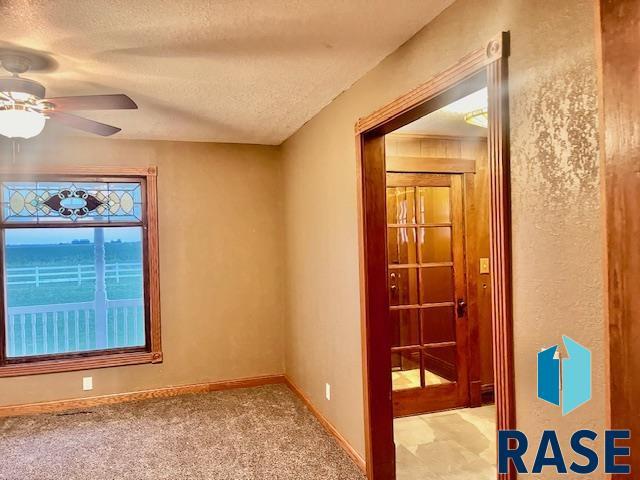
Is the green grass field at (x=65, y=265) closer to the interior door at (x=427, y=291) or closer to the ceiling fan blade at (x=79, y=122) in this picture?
the ceiling fan blade at (x=79, y=122)

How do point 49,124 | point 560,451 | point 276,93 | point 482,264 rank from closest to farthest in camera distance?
point 560,451 → point 276,93 → point 49,124 → point 482,264

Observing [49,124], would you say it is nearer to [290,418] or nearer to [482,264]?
[290,418]

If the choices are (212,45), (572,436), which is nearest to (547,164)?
(572,436)

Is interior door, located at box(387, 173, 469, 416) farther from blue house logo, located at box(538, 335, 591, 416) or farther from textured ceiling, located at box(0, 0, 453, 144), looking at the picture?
blue house logo, located at box(538, 335, 591, 416)

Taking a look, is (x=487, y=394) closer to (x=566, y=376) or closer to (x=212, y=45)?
(x=566, y=376)

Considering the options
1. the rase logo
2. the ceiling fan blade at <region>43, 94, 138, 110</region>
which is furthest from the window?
the rase logo

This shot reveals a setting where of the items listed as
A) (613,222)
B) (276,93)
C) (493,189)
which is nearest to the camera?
(613,222)

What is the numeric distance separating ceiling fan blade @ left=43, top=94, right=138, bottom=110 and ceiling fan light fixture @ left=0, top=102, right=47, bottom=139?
109mm

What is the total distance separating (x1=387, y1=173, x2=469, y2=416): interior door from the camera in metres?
3.88

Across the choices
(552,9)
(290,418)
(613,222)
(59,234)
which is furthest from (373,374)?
(59,234)

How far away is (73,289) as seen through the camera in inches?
171

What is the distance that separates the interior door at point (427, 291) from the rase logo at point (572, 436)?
2.31 m

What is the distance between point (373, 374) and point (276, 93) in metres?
1.93

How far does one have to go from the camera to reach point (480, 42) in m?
1.73
